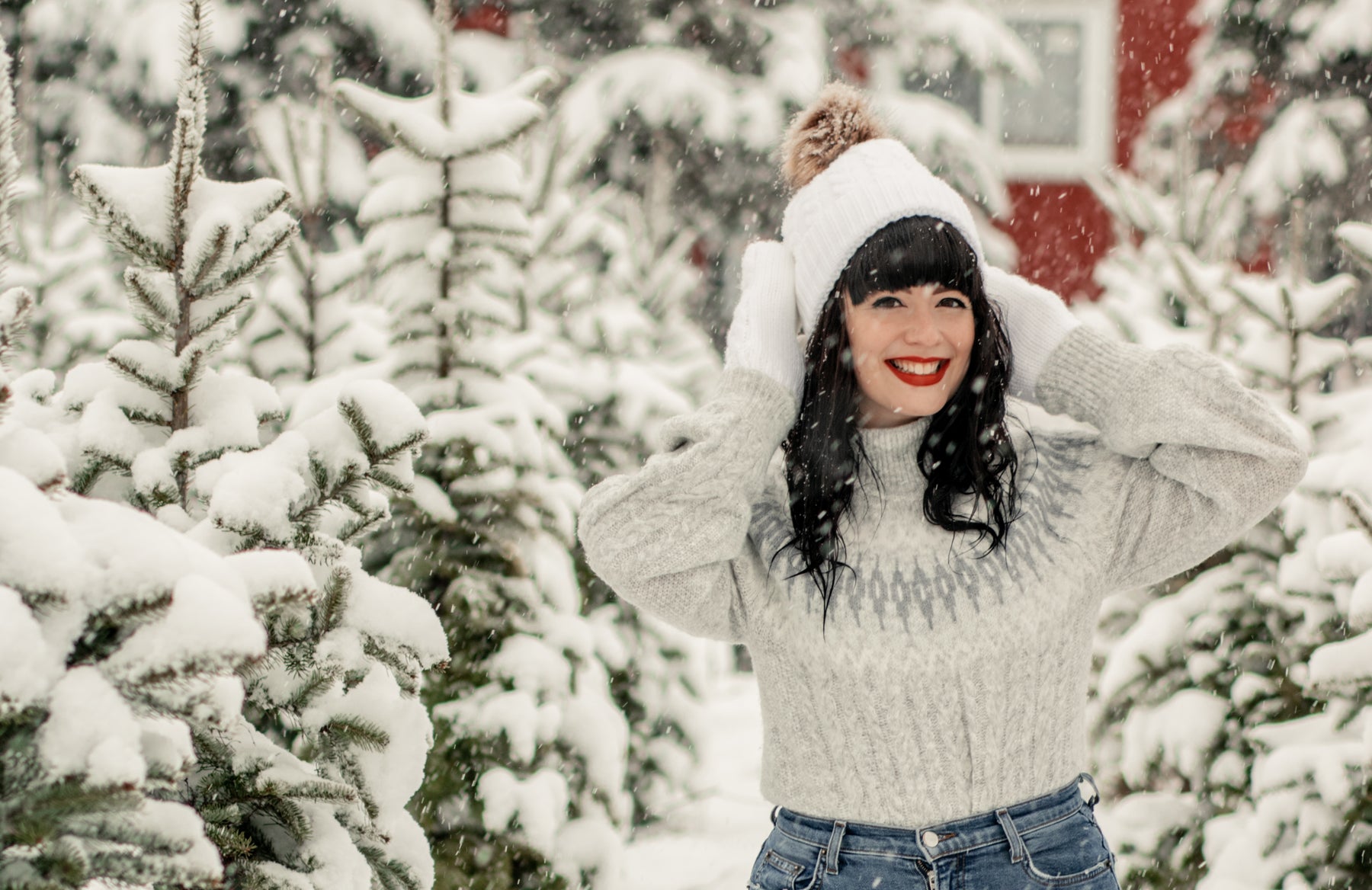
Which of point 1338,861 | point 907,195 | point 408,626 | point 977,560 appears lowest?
point 1338,861

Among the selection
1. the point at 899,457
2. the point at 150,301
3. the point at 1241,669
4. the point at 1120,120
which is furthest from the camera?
the point at 1120,120

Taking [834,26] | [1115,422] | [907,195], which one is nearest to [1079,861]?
[1115,422]

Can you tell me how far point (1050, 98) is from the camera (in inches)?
516

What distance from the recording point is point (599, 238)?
19.7ft

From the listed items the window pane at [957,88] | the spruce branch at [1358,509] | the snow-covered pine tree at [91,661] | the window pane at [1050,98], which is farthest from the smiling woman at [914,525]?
the window pane at [1050,98]

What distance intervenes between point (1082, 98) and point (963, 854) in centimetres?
1260

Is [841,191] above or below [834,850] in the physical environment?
above

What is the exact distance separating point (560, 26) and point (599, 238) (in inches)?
195

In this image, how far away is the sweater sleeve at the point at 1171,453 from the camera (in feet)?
6.18

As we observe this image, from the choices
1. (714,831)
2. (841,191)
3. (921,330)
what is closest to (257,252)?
(841,191)

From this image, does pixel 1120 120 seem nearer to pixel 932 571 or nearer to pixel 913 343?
pixel 913 343

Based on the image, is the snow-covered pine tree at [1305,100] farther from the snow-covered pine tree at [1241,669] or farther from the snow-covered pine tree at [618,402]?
the snow-covered pine tree at [1241,669]

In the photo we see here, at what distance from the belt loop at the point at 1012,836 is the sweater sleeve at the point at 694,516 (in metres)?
0.50

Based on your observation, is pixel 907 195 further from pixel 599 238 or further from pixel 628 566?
pixel 599 238
